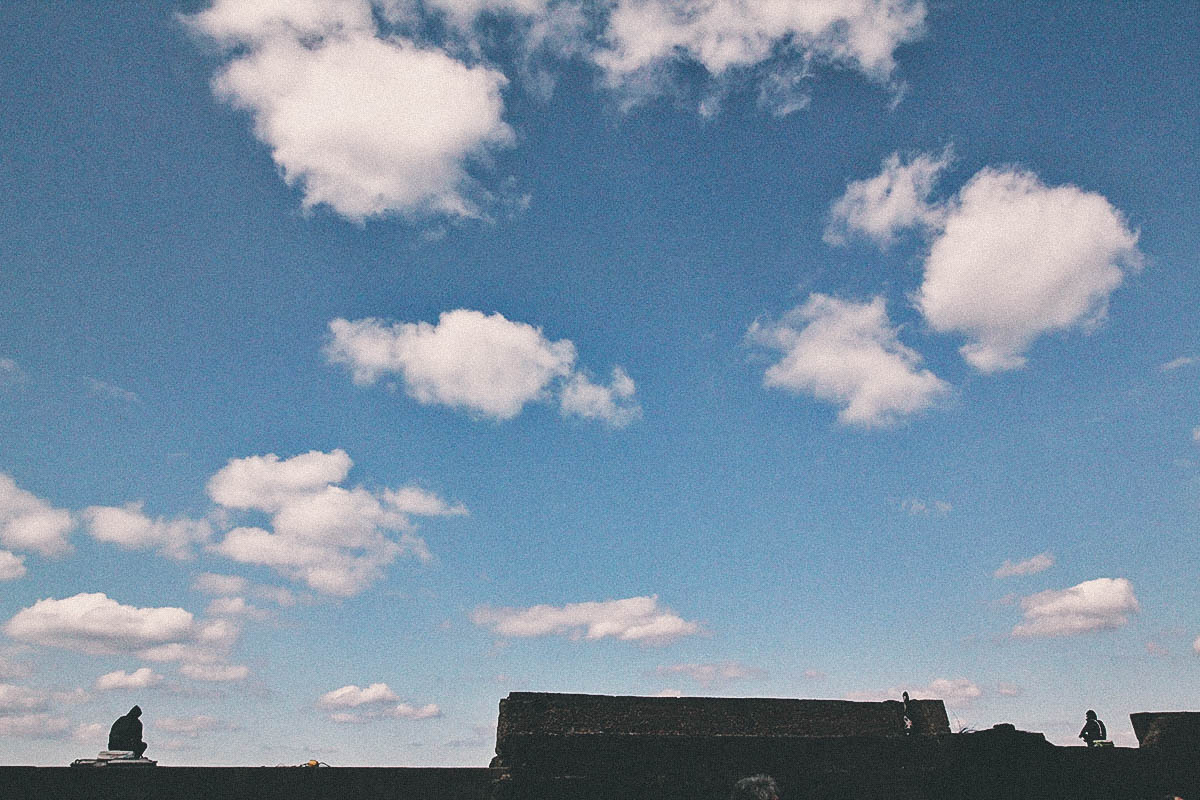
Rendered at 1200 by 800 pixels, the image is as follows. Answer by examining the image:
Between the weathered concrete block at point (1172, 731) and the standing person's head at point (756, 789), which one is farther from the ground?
the weathered concrete block at point (1172, 731)

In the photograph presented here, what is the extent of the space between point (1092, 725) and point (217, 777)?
9722mm

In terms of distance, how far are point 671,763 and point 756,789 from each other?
2.95 m

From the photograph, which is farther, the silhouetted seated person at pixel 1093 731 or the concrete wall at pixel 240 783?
the silhouetted seated person at pixel 1093 731

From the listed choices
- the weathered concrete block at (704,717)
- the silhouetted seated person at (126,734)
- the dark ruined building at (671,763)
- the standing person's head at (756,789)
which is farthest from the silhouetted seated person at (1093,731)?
the silhouetted seated person at (126,734)

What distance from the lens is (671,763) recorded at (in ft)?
20.8

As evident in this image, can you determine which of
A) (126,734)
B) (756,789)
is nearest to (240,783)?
(126,734)

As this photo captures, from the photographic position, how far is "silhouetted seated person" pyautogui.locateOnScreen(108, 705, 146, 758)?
6734 mm

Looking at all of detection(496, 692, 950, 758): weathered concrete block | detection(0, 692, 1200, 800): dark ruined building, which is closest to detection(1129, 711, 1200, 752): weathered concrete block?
detection(0, 692, 1200, 800): dark ruined building

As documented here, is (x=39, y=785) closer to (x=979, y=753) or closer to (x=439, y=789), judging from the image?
(x=439, y=789)

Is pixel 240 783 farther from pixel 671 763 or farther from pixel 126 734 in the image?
pixel 671 763

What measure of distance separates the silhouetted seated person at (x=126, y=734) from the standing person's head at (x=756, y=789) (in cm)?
608

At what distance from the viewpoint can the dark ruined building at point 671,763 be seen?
593cm

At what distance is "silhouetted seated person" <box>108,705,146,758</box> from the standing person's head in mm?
6076

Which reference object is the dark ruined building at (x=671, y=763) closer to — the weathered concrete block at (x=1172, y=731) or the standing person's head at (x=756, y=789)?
the weathered concrete block at (x=1172, y=731)
